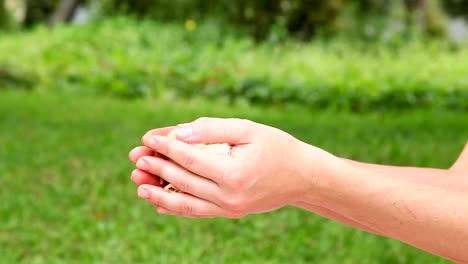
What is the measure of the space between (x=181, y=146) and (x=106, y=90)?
6.50 m

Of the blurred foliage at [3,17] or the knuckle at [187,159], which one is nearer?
the knuckle at [187,159]

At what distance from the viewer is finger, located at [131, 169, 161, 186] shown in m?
1.38

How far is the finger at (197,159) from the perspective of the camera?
126cm

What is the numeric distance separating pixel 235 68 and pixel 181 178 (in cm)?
666

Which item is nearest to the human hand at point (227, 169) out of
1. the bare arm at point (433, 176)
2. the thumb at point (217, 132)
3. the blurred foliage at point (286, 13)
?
the thumb at point (217, 132)

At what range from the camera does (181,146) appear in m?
1.29

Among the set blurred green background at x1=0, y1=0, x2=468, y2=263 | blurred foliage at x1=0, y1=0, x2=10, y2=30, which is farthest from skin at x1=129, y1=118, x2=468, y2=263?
blurred foliage at x1=0, y1=0, x2=10, y2=30

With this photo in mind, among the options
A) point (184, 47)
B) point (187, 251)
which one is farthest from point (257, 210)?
point (184, 47)

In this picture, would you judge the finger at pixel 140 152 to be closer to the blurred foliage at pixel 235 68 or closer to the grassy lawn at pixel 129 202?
the grassy lawn at pixel 129 202

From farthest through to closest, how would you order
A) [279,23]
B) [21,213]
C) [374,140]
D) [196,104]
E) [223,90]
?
[279,23] < [223,90] < [196,104] < [374,140] < [21,213]

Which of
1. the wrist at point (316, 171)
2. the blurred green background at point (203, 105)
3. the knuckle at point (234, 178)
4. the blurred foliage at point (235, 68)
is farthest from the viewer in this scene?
the blurred foliage at point (235, 68)

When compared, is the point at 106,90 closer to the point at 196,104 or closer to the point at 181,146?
the point at 196,104

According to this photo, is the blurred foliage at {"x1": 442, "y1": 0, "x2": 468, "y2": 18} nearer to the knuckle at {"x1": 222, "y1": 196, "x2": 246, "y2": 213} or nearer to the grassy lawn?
the grassy lawn

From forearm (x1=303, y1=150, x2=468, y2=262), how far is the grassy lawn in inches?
64.8
